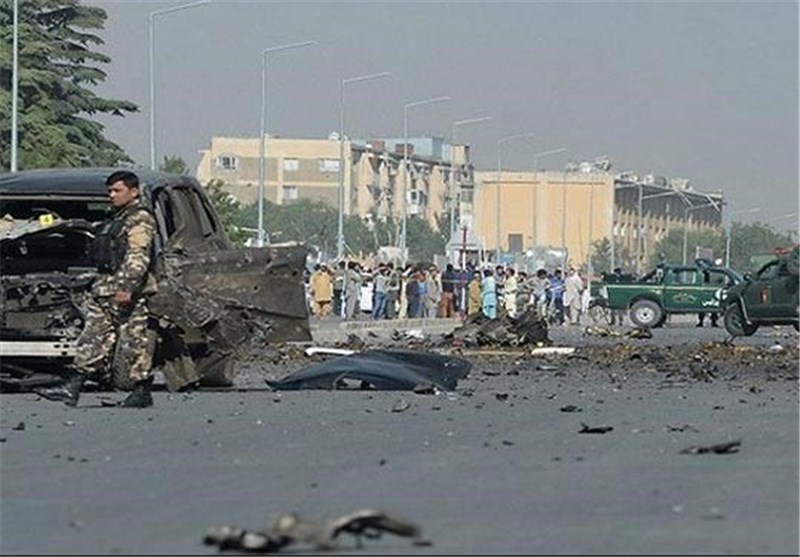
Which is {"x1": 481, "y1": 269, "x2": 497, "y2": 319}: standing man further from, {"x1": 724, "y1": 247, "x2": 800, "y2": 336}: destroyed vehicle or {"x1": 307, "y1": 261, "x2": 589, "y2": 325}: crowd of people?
{"x1": 724, "y1": 247, "x2": 800, "y2": 336}: destroyed vehicle

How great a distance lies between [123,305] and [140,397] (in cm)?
80

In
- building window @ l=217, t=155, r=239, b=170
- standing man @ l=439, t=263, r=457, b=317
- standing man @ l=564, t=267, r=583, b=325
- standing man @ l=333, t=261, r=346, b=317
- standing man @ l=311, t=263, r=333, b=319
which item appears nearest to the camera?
standing man @ l=311, t=263, r=333, b=319

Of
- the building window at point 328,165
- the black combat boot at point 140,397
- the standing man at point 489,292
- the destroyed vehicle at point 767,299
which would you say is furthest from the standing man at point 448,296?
the building window at point 328,165

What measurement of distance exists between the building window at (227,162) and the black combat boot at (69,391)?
528ft

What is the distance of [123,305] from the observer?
16.5 meters

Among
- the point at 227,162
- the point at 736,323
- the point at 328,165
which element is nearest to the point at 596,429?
the point at 736,323

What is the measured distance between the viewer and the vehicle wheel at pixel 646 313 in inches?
2442

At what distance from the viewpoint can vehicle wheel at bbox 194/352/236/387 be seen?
1866 cm

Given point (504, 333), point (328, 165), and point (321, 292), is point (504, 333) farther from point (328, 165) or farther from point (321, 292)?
point (328, 165)

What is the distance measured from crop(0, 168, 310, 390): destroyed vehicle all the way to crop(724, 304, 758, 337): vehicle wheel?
93.3 feet

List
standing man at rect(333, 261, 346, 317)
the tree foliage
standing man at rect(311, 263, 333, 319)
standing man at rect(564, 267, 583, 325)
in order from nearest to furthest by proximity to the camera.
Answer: standing man at rect(311, 263, 333, 319) → standing man at rect(333, 261, 346, 317) → standing man at rect(564, 267, 583, 325) → the tree foliage

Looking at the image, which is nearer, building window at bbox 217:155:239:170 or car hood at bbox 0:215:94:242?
car hood at bbox 0:215:94:242

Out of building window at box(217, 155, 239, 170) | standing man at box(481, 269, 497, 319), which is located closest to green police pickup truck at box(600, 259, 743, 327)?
standing man at box(481, 269, 497, 319)

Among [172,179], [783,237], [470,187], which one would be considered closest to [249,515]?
[172,179]
